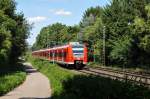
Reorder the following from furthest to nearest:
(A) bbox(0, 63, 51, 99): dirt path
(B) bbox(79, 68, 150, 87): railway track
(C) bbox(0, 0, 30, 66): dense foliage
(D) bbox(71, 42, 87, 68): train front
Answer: (D) bbox(71, 42, 87, 68): train front → (C) bbox(0, 0, 30, 66): dense foliage → (A) bbox(0, 63, 51, 99): dirt path → (B) bbox(79, 68, 150, 87): railway track

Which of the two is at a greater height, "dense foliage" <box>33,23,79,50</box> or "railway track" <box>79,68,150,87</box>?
"dense foliage" <box>33,23,79,50</box>

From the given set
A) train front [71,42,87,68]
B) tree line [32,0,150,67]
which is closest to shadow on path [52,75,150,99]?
train front [71,42,87,68]

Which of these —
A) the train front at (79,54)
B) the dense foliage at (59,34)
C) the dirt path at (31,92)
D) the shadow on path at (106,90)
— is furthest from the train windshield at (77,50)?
the dense foliage at (59,34)

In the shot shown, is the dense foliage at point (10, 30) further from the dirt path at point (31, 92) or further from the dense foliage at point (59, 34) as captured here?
the dense foliage at point (59, 34)

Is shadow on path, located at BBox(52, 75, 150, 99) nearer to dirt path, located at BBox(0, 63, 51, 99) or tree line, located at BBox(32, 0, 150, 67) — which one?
dirt path, located at BBox(0, 63, 51, 99)

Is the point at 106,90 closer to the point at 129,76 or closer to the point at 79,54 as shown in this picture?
the point at 129,76

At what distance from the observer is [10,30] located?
61.4 metres

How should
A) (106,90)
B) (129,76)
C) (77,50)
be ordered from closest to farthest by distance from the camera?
(106,90) → (129,76) → (77,50)

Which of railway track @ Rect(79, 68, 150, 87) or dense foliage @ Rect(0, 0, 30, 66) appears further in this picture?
dense foliage @ Rect(0, 0, 30, 66)

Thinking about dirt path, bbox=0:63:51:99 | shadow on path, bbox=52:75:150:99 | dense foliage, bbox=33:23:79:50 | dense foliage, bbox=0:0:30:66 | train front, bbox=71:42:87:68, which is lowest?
dirt path, bbox=0:63:51:99

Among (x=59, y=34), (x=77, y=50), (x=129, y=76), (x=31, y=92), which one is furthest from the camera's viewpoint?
(x=59, y=34)

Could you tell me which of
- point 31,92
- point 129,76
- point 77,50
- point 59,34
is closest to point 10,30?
point 77,50

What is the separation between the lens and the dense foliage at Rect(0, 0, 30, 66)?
5241 cm

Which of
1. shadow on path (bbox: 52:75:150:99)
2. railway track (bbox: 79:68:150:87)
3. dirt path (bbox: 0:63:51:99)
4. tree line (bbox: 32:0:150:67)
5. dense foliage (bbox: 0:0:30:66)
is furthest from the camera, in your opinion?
tree line (bbox: 32:0:150:67)
